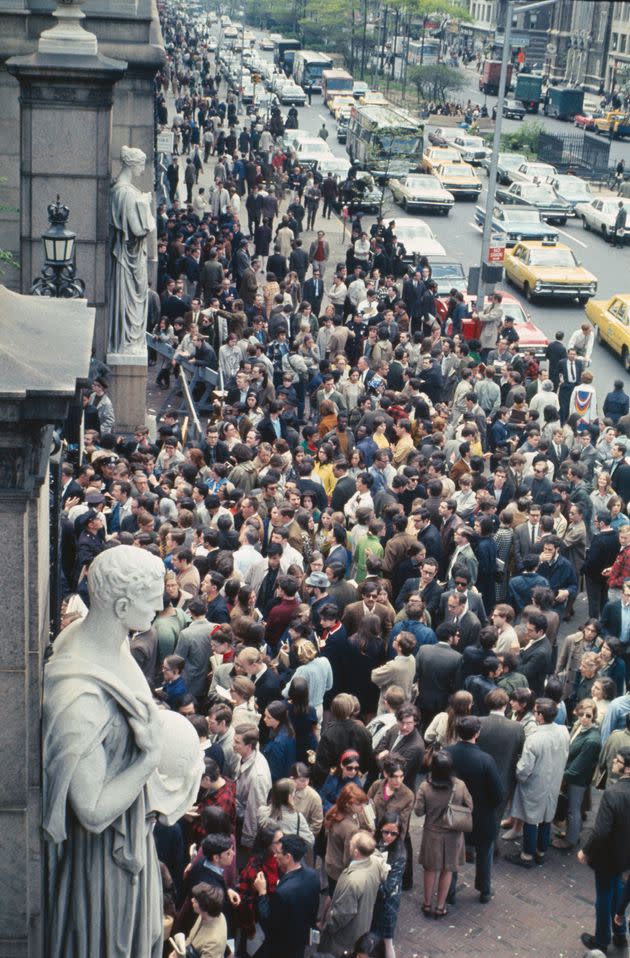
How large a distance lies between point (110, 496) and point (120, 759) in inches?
384

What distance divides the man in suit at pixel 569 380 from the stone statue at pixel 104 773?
17601 mm

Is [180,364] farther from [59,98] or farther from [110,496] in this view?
[110,496]

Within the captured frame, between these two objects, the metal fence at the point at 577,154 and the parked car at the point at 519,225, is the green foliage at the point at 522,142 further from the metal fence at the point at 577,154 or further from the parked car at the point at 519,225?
the parked car at the point at 519,225

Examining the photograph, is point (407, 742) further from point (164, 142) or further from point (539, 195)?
point (539, 195)

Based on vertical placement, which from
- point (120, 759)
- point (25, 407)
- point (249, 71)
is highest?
point (25, 407)

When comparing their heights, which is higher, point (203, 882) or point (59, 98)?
point (59, 98)

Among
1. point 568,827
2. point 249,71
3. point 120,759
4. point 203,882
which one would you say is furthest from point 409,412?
point 249,71

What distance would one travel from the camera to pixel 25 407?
4734mm

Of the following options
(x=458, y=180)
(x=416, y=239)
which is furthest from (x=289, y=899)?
(x=458, y=180)

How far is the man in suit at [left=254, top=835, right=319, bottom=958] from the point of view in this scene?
8531 mm

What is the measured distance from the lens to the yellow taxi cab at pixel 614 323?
1228 inches

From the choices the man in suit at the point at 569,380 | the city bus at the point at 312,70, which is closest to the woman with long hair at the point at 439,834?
the man in suit at the point at 569,380

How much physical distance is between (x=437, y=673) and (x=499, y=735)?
105 centimetres

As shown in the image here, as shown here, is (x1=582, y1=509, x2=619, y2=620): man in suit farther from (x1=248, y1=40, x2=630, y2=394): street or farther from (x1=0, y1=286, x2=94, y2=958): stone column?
(x1=248, y1=40, x2=630, y2=394): street
